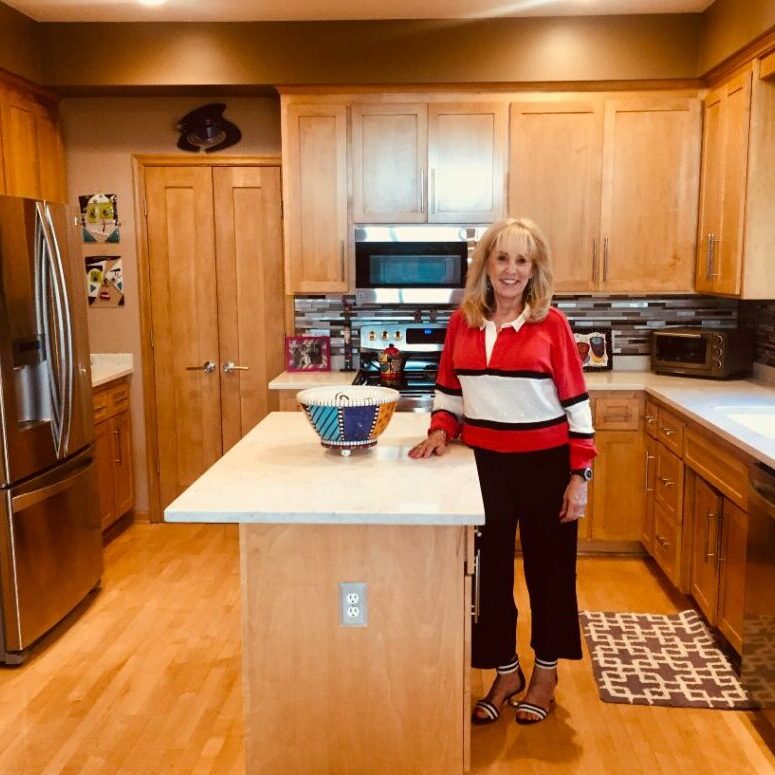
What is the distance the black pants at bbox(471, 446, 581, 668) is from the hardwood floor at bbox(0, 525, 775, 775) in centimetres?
27

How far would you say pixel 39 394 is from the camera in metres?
2.96

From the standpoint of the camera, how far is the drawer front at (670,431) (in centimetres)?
333

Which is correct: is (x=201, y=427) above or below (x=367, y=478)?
below

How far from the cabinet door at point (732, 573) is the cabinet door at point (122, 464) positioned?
117 inches

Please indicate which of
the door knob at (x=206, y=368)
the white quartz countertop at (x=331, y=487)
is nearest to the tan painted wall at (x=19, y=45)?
the door knob at (x=206, y=368)

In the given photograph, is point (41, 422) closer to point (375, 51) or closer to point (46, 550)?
point (46, 550)

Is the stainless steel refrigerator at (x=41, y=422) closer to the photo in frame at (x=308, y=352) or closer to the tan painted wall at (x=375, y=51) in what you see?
the tan painted wall at (x=375, y=51)

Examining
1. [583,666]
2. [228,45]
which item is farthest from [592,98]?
[583,666]

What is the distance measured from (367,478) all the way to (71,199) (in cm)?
322

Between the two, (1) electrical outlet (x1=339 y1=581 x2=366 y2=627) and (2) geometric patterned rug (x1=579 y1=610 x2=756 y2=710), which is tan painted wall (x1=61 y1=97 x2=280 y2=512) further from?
(1) electrical outlet (x1=339 y1=581 x2=366 y2=627)

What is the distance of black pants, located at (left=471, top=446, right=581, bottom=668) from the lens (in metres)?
2.33

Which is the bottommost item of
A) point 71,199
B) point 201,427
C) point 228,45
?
point 201,427

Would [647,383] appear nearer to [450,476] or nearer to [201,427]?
[450,476]

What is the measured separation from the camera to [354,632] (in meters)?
1.92
